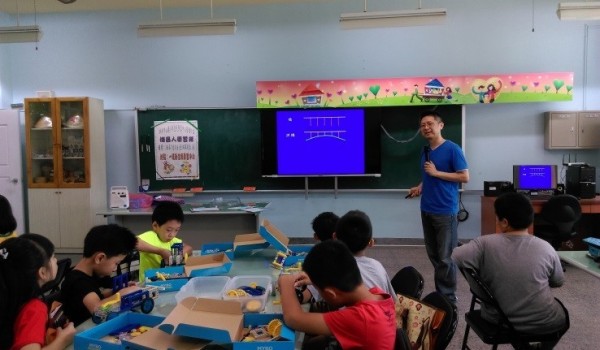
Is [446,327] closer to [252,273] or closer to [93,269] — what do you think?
[252,273]

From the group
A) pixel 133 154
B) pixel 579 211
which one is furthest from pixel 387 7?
pixel 133 154

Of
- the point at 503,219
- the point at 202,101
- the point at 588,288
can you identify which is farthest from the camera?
the point at 202,101

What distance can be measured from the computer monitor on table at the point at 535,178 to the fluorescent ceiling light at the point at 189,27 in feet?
11.5

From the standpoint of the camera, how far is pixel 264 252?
113 inches

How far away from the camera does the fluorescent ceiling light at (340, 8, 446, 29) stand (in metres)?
3.82

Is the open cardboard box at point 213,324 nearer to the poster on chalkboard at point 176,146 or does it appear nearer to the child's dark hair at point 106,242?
the child's dark hair at point 106,242

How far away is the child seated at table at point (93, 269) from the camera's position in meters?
1.82

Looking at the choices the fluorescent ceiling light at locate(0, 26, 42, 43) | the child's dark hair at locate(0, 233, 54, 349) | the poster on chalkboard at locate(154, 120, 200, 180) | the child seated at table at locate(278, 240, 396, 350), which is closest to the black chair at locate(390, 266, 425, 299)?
the child seated at table at locate(278, 240, 396, 350)

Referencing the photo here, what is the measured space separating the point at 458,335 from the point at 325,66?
3.69 meters

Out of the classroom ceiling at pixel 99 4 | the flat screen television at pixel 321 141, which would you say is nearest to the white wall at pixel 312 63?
the classroom ceiling at pixel 99 4

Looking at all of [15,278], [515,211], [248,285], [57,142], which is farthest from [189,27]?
[515,211]

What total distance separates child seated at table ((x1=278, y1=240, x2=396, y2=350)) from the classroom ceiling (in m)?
4.89

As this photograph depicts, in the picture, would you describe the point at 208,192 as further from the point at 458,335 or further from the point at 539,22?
the point at 539,22

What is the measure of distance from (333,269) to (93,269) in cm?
115
